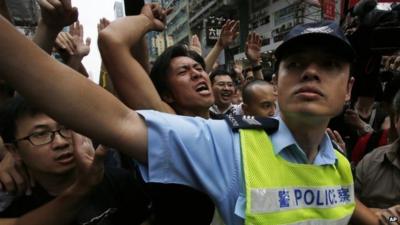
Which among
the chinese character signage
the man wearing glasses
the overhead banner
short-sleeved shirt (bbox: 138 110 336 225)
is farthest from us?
the overhead banner

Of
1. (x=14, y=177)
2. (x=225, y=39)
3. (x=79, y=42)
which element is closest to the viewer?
(x=14, y=177)

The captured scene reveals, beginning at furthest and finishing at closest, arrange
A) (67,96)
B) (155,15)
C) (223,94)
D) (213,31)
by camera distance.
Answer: (213,31), (223,94), (155,15), (67,96)

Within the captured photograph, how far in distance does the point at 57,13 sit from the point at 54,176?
0.81 meters

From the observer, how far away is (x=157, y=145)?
103cm

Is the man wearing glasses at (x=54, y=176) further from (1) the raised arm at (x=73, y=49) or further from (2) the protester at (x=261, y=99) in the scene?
(2) the protester at (x=261, y=99)

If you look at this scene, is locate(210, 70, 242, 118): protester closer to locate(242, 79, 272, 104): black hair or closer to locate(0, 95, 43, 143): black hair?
locate(242, 79, 272, 104): black hair

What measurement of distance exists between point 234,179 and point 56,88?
58 centimetres

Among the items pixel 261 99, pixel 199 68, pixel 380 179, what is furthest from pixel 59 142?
pixel 261 99

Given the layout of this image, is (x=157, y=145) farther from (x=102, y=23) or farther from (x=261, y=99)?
(x=261, y=99)

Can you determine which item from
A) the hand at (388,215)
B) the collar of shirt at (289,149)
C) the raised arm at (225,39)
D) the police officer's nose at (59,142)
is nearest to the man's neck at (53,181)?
the police officer's nose at (59,142)

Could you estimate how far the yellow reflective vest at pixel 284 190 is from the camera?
1103 mm

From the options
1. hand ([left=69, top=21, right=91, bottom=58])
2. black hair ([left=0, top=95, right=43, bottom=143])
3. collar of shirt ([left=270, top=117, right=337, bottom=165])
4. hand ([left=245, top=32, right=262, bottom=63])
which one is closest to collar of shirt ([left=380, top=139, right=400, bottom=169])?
collar of shirt ([left=270, top=117, right=337, bottom=165])

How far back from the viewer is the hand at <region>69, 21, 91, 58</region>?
2.71 m

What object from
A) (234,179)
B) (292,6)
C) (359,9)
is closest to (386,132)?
(359,9)
